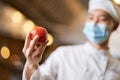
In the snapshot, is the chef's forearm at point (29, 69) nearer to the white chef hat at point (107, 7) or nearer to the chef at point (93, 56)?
the chef at point (93, 56)

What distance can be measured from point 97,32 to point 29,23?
121 centimetres

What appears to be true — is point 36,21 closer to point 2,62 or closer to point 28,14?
point 28,14

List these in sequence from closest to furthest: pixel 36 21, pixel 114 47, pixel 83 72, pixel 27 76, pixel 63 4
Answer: pixel 27 76
pixel 83 72
pixel 114 47
pixel 63 4
pixel 36 21

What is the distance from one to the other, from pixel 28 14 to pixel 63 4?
34 cm

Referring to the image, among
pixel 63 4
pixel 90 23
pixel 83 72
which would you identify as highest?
pixel 90 23

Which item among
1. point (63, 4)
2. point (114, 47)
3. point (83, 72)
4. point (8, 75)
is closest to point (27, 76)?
point (83, 72)

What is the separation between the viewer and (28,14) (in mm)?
2424

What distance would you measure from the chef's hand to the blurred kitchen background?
3.14ft

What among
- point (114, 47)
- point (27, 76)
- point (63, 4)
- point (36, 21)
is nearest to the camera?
point (27, 76)

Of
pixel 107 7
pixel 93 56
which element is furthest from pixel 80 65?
pixel 107 7

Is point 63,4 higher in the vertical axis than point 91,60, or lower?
lower

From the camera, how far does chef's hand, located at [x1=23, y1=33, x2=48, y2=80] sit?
0.99 metres

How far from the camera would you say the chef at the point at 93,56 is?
1180 mm

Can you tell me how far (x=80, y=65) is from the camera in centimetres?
120
